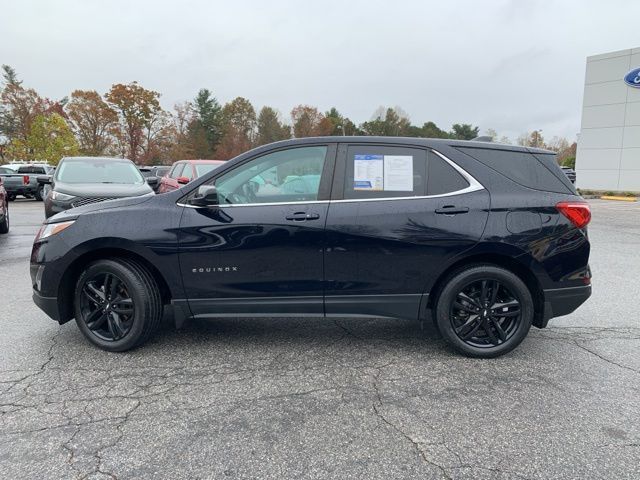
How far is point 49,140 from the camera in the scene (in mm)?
41031

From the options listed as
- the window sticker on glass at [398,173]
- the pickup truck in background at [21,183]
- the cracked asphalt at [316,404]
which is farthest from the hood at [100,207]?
the pickup truck in background at [21,183]

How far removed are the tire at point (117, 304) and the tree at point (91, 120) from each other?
4946cm

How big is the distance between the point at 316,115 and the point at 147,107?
24104mm

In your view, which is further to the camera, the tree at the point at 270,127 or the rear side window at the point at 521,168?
the tree at the point at 270,127

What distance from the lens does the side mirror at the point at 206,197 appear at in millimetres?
3619

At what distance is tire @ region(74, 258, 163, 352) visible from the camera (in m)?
3.71

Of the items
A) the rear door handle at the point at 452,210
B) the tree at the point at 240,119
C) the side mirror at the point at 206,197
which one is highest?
the tree at the point at 240,119

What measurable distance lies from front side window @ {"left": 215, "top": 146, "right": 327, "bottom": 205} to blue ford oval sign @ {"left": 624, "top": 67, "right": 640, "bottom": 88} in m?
28.1

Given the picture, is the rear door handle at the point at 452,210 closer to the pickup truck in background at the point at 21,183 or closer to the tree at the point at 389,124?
the pickup truck in background at the point at 21,183

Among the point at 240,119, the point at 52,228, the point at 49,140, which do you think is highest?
the point at 240,119

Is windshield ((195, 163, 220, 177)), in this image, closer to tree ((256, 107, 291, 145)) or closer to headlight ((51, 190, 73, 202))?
headlight ((51, 190, 73, 202))

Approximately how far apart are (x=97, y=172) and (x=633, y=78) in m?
27.4

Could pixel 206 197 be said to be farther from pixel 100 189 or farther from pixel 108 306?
pixel 100 189

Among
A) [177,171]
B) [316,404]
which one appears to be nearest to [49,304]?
[316,404]
